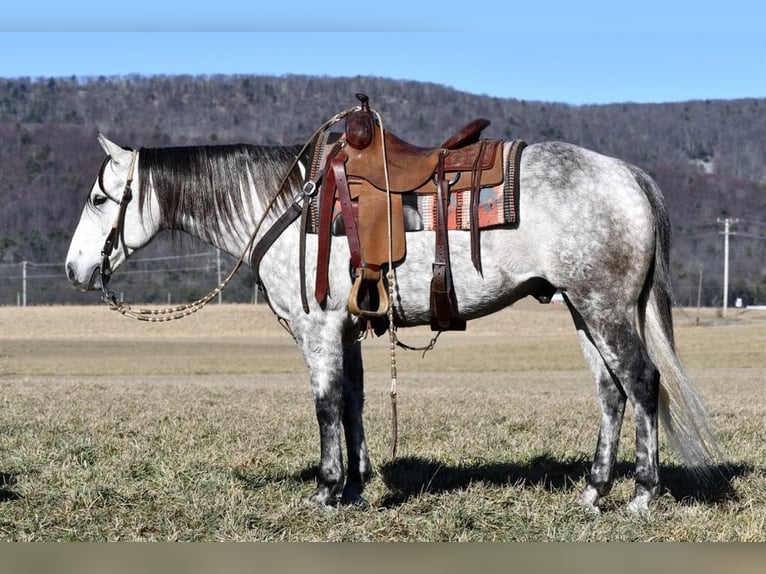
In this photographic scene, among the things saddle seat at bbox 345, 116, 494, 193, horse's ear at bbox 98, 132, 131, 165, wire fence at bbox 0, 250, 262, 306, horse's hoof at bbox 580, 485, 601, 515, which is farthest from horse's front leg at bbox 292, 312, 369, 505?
wire fence at bbox 0, 250, 262, 306

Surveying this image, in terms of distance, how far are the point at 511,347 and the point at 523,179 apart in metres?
35.6

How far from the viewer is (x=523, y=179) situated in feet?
19.8

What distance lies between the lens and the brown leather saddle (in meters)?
5.99

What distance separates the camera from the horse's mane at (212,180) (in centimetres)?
661

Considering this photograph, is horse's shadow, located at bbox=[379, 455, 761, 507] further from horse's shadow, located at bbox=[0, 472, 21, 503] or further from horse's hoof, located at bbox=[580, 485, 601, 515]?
horse's shadow, located at bbox=[0, 472, 21, 503]

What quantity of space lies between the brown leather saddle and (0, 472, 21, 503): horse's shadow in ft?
8.66

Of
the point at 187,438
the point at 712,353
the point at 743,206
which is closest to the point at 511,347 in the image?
the point at 712,353

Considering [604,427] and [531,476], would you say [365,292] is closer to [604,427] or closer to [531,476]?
[604,427]

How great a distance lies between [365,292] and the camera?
20.1 ft

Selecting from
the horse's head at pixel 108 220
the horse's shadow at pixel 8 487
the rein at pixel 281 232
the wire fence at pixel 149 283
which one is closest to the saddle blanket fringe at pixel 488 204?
the rein at pixel 281 232

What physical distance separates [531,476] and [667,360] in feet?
5.42

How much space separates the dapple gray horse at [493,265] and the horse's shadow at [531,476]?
0.31 m

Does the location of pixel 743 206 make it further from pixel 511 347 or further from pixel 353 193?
pixel 353 193

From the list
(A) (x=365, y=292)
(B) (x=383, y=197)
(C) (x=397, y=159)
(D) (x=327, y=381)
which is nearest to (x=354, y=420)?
(D) (x=327, y=381)
